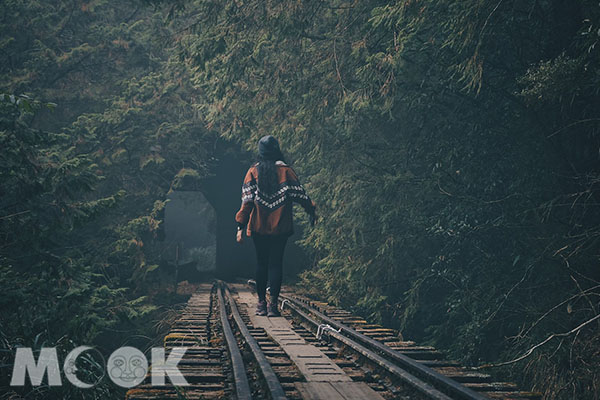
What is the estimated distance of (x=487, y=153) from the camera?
27.5 ft

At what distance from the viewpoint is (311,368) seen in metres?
5.03

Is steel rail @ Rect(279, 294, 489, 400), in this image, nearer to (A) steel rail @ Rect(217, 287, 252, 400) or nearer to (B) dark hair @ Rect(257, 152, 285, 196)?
(A) steel rail @ Rect(217, 287, 252, 400)

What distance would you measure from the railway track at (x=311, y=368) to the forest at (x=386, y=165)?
99 cm

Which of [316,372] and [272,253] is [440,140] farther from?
[316,372]

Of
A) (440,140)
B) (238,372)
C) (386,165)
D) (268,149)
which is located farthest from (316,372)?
(386,165)

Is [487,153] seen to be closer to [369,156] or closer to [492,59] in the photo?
[492,59]

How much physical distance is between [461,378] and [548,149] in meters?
4.17

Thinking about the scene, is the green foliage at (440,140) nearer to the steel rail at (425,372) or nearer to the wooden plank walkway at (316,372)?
the steel rail at (425,372)

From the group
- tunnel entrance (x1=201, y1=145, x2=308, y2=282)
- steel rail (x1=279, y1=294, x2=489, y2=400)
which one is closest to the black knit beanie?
steel rail (x1=279, y1=294, x2=489, y2=400)

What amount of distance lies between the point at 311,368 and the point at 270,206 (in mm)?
3306

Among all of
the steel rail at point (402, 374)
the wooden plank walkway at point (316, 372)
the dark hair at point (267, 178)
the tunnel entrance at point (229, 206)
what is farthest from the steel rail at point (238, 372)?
the tunnel entrance at point (229, 206)

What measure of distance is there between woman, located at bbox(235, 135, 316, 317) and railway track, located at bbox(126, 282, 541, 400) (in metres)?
1.03

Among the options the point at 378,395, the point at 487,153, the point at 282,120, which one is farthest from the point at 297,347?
the point at 282,120

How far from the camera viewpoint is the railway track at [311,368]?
13.4 feet
